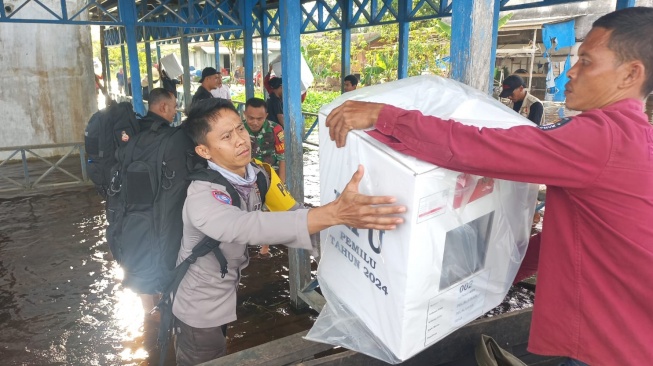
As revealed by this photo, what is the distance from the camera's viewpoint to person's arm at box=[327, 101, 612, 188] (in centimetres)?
105

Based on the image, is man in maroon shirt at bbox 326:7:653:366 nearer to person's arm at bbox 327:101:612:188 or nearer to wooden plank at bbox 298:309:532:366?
person's arm at bbox 327:101:612:188

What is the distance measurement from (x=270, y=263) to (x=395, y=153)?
3968 millimetres

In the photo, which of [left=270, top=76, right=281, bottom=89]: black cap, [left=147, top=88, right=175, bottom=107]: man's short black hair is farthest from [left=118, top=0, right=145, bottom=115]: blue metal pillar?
[left=147, top=88, right=175, bottom=107]: man's short black hair

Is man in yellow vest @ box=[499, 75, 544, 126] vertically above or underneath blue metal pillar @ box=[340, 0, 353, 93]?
underneath

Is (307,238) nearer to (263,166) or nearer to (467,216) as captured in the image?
(467,216)

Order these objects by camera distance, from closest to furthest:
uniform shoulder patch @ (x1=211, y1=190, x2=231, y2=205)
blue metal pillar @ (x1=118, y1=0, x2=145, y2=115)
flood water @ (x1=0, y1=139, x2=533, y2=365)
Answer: uniform shoulder patch @ (x1=211, y1=190, x2=231, y2=205) → flood water @ (x1=0, y1=139, x2=533, y2=365) → blue metal pillar @ (x1=118, y1=0, x2=145, y2=115)

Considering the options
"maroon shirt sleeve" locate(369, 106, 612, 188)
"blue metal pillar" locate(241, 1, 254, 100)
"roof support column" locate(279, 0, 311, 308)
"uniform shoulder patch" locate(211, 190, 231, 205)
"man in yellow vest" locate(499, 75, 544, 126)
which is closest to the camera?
"maroon shirt sleeve" locate(369, 106, 612, 188)

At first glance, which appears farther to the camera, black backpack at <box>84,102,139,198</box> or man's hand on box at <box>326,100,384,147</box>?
black backpack at <box>84,102,139,198</box>

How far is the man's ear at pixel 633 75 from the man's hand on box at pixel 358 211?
2.29 ft

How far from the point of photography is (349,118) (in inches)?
48.9

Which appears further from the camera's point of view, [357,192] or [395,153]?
[357,192]

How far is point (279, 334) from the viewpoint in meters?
3.62

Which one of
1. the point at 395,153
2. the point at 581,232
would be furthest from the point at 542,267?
the point at 395,153

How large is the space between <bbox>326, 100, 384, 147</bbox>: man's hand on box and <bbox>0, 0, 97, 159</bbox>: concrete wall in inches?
406
